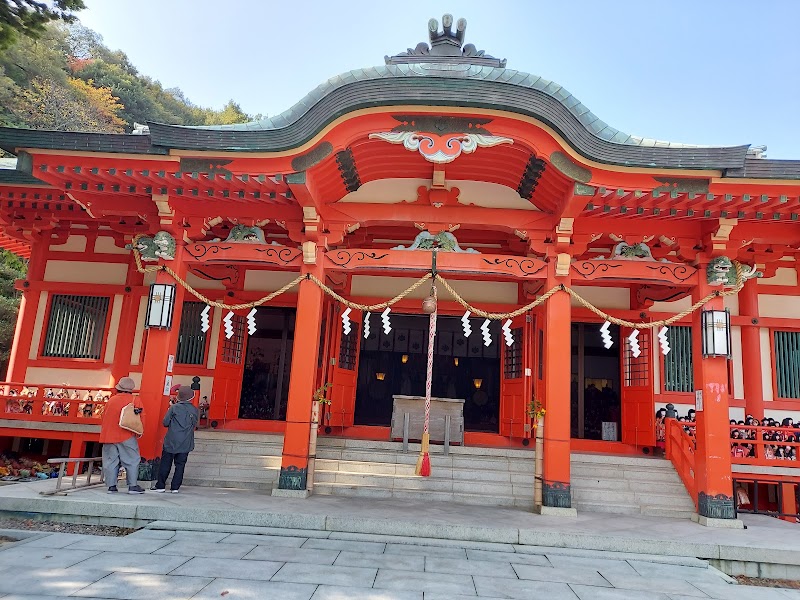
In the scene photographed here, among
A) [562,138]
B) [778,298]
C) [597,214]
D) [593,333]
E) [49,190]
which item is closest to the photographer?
[562,138]

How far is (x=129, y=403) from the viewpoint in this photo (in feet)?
25.1

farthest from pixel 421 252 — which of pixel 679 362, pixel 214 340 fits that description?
pixel 679 362

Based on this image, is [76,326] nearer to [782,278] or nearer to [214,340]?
[214,340]

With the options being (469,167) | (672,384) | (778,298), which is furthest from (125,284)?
(778,298)

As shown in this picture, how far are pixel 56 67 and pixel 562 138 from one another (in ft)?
132

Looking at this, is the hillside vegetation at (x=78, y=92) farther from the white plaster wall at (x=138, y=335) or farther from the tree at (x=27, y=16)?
the tree at (x=27, y=16)

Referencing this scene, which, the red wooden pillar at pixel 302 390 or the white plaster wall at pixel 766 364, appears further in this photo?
the white plaster wall at pixel 766 364

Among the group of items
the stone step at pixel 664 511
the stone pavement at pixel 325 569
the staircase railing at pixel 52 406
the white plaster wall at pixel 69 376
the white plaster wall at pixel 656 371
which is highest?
the white plaster wall at pixel 656 371

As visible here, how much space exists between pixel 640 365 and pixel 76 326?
37.2 feet

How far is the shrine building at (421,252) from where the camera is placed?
24.5ft

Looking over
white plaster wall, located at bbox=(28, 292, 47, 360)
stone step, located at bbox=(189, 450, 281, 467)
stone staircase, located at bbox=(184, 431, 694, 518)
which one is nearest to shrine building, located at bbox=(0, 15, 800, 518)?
white plaster wall, located at bbox=(28, 292, 47, 360)

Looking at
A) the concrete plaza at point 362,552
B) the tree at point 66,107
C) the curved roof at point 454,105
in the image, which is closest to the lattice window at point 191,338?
the concrete plaza at point 362,552

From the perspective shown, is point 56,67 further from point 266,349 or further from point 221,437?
point 221,437

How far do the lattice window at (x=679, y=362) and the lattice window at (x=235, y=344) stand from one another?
28.4 ft
